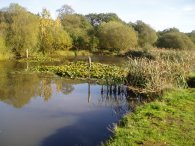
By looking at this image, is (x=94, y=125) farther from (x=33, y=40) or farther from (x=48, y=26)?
(x=48, y=26)

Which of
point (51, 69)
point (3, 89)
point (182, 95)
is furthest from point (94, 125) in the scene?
point (51, 69)

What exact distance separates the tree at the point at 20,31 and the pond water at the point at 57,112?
23.7 meters

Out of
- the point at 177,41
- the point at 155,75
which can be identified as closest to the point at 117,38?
the point at 177,41

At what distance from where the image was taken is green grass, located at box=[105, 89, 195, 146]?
966 centimetres

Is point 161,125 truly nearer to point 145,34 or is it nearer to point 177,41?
point 177,41

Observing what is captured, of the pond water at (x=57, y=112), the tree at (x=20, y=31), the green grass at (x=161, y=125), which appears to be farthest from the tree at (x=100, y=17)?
the green grass at (x=161, y=125)

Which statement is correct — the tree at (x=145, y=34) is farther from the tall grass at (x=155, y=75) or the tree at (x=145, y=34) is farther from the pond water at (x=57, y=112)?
the tall grass at (x=155, y=75)

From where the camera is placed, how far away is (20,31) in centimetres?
4831

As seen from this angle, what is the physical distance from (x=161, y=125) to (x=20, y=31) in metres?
40.6

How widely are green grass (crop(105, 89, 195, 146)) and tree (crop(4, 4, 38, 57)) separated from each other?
37.0 metres

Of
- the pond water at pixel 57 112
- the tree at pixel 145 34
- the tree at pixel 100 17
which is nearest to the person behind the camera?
the pond water at pixel 57 112

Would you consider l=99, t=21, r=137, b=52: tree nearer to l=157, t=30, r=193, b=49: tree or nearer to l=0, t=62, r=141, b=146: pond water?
l=157, t=30, r=193, b=49: tree

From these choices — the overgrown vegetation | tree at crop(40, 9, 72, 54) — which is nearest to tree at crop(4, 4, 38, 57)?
the overgrown vegetation

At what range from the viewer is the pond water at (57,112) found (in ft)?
39.4
